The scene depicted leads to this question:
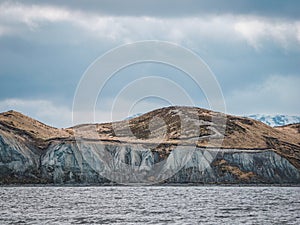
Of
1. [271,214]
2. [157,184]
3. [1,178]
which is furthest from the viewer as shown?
[157,184]

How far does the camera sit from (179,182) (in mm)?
199875

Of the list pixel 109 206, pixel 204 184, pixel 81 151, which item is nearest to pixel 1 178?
pixel 81 151

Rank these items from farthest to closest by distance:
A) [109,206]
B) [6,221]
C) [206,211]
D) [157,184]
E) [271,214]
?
[157,184], [109,206], [206,211], [271,214], [6,221]

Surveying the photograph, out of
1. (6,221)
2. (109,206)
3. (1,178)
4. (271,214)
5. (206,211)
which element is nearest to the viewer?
(6,221)

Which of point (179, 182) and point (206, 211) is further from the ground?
point (179, 182)

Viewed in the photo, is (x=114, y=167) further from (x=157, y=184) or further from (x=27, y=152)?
(x=27, y=152)

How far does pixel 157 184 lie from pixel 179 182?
823 centimetres

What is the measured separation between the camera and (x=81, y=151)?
198 m

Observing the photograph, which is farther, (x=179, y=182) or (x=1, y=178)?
(x=179, y=182)

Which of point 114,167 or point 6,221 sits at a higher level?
point 114,167

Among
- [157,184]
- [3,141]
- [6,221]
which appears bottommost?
[6,221]

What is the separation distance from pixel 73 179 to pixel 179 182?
116 ft

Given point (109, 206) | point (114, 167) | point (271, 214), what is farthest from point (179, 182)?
point (271, 214)

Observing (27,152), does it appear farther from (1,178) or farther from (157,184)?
(157,184)
